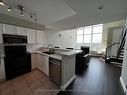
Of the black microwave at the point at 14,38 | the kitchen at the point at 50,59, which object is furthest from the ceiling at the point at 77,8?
the black microwave at the point at 14,38

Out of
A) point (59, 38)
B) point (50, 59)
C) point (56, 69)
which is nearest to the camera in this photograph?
point (56, 69)

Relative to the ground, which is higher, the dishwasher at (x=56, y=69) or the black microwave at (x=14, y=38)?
the black microwave at (x=14, y=38)

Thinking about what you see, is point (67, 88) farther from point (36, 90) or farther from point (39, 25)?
point (39, 25)

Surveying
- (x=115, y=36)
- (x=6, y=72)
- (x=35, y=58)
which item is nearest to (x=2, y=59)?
(x=6, y=72)

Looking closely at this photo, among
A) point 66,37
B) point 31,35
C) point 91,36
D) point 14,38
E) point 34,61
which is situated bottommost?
point 34,61

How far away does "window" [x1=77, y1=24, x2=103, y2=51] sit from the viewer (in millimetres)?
7244

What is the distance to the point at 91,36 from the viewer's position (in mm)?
7828

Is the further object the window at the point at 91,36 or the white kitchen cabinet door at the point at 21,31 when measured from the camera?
the window at the point at 91,36

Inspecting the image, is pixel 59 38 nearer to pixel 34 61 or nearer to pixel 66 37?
pixel 66 37

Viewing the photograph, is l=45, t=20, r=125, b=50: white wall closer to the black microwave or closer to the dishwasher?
the black microwave

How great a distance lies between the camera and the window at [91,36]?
23.8 ft

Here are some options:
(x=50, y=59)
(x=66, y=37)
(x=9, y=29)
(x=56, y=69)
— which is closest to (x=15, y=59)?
(x=9, y=29)

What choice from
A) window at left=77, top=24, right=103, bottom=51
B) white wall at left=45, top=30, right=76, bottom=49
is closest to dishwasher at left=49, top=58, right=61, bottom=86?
white wall at left=45, top=30, right=76, bottom=49

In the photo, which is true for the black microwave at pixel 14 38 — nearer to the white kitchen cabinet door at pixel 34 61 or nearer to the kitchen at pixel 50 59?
the kitchen at pixel 50 59
